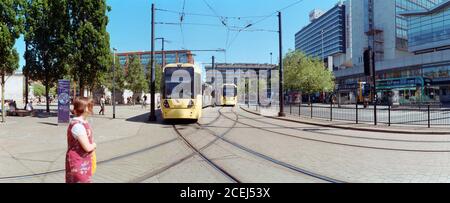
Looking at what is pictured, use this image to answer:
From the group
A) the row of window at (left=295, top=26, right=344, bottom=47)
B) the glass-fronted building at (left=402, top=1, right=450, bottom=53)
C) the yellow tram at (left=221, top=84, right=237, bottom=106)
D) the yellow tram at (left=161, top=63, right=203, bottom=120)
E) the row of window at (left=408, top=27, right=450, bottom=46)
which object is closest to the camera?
the yellow tram at (left=161, top=63, right=203, bottom=120)

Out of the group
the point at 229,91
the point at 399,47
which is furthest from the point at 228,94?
the point at 399,47

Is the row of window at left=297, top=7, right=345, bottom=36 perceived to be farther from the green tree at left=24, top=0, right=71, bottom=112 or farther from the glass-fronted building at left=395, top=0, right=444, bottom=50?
the green tree at left=24, top=0, right=71, bottom=112

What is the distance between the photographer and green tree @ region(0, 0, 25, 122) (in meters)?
15.8

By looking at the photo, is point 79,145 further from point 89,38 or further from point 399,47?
point 399,47

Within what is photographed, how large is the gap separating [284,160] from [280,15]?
15187 mm

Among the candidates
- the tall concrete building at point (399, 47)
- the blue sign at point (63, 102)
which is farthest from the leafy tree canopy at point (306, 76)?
the blue sign at point (63, 102)

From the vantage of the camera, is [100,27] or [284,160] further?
[100,27]

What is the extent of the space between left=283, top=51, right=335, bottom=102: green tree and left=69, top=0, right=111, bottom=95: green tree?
117 feet

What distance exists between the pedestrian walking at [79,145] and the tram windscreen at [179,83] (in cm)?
1185

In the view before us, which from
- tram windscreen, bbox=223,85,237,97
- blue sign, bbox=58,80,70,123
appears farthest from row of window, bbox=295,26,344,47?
blue sign, bbox=58,80,70,123

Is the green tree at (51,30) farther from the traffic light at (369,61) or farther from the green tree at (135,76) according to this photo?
the green tree at (135,76)
